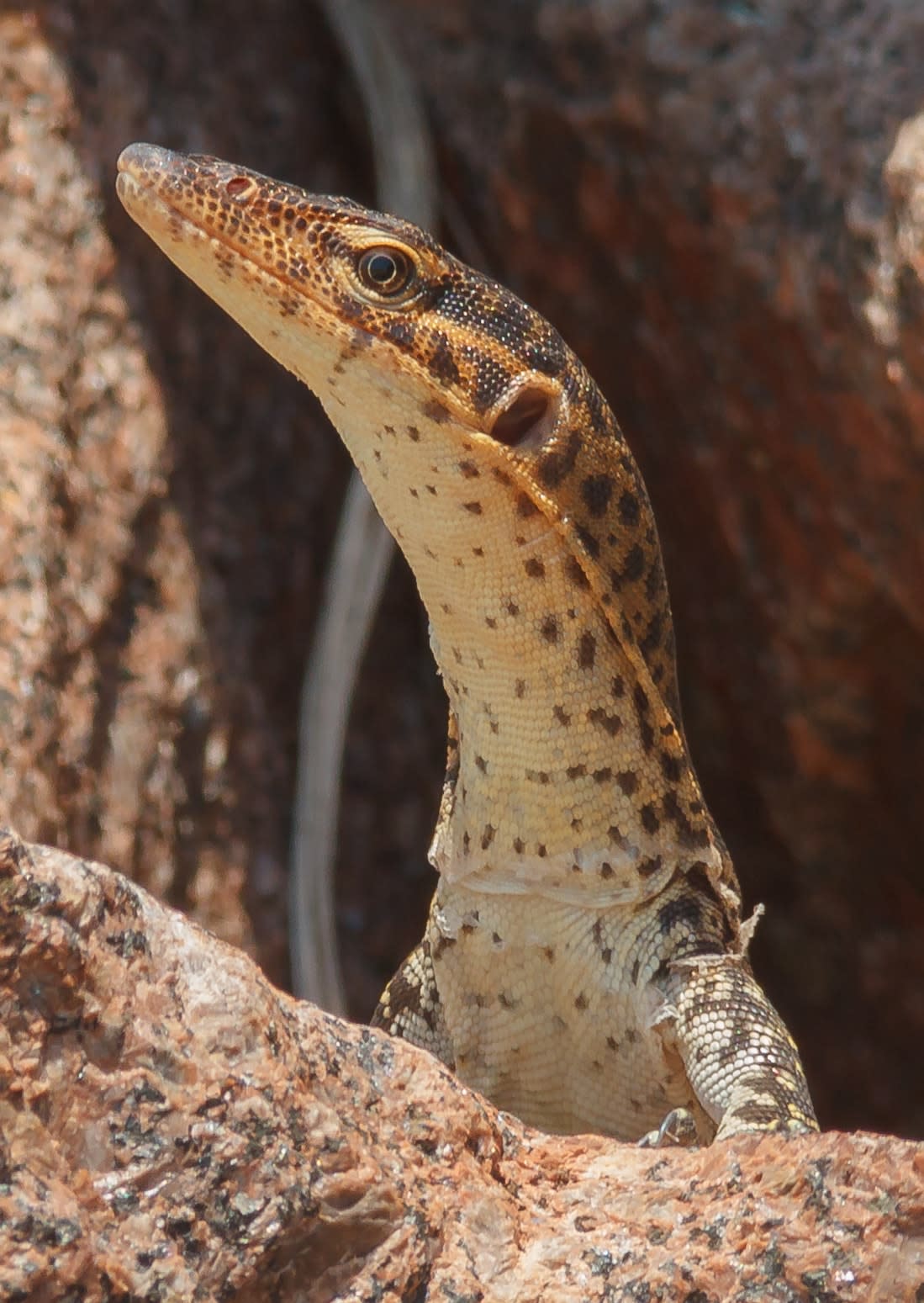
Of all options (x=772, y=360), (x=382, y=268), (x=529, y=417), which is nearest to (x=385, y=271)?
(x=382, y=268)

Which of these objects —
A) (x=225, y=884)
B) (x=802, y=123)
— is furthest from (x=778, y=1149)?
(x=802, y=123)

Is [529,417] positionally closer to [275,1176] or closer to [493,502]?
[493,502]

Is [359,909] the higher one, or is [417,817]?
[417,817]

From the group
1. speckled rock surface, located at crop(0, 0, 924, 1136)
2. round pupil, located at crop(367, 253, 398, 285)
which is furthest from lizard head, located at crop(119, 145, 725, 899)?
speckled rock surface, located at crop(0, 0, 924, 1136)

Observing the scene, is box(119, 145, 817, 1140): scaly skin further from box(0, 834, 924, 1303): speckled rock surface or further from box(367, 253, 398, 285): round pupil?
box(0, 834, 924, 1303): speckled rock surface

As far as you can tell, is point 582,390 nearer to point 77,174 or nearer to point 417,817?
point 77,174

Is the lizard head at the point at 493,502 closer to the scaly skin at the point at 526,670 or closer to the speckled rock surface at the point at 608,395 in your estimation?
the scaly skin at the point at 526,670

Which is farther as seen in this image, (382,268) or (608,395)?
(608,395)

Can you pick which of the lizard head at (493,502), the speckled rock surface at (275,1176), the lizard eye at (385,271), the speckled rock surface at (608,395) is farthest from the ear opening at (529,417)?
the speckled rock surface at (608,395)
